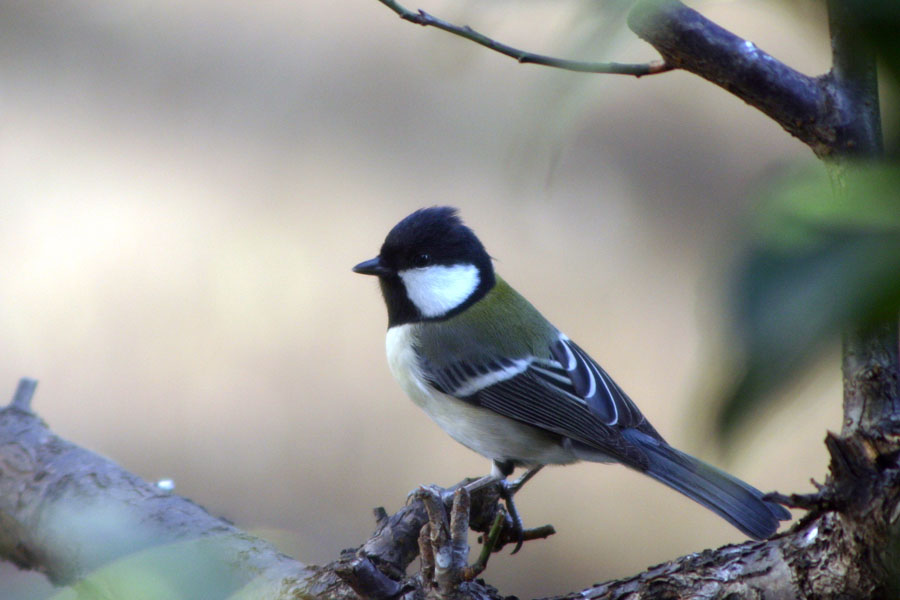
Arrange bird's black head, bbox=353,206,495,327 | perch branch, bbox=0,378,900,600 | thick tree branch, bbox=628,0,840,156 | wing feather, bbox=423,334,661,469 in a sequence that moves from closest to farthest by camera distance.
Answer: perch branch, bbox=0,378,900,600, thick tree branch, bbox=628,0,840,156, wing feather, bbox=423,334,661,469, bird's black head, bbox=353,206,495,327

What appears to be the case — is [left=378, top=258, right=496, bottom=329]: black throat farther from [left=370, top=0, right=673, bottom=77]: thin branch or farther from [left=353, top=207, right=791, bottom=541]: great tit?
[left=370, top=0, right=673, bottom=77]: thin branch

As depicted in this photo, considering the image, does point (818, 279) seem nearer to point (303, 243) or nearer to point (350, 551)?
point (350, 551)

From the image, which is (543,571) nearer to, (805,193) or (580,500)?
(580,500)

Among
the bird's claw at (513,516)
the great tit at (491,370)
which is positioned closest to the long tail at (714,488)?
the great tit at (491,370)

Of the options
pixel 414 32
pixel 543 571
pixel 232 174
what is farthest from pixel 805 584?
pixel 414 32

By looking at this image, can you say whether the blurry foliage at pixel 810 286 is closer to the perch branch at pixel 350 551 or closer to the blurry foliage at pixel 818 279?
the blurry foliage at pixel 818 279

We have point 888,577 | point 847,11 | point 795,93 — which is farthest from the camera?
point 795,93

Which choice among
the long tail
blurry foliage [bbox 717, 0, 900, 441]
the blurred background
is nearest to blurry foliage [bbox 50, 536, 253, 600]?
blurry foliage [bbox 717, 0, 900, 441]

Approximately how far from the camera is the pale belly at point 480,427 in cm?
190

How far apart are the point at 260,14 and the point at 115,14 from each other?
690 mm

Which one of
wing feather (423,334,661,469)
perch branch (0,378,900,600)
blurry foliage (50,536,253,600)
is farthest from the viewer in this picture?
wing feather (423,334,661,469)

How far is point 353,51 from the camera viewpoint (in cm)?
399

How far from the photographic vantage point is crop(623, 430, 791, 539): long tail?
1522 mm

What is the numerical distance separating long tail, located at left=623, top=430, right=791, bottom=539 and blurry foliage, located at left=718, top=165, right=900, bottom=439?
1.15 m
